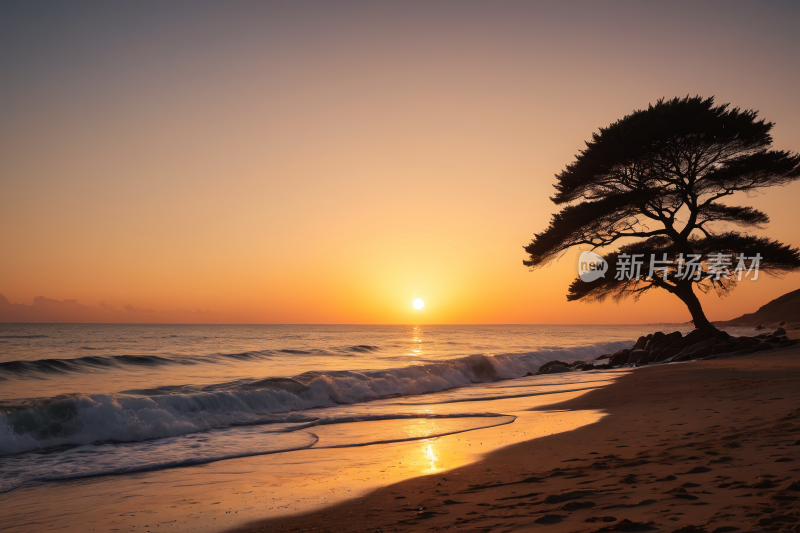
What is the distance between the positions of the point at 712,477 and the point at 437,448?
3.96 m

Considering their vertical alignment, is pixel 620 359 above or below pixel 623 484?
below

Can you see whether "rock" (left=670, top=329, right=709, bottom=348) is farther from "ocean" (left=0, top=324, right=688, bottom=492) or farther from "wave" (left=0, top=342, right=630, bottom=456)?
"wave" (left=0, top=342, right=630, bottom=456)

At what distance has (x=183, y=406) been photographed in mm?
11414

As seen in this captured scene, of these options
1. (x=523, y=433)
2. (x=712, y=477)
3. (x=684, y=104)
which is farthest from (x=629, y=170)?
(x=712, y=477)

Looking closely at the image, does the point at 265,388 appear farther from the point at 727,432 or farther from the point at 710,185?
the point at 710,185

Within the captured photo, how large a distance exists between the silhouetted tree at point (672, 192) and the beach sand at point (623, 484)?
568 inches

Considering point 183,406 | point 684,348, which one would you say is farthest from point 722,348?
point 183,406

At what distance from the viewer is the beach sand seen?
3402 mm

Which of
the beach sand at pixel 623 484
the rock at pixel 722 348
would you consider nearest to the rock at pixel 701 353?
the rock at pixel 722 348

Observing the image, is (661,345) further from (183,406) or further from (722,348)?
(183,406)

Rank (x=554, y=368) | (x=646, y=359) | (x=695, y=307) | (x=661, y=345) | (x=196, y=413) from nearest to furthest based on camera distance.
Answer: (x=196, y=413) → (x=695, y=307) → (x=646, y=359) → (x=554, y=368) → (x=661, y=345)

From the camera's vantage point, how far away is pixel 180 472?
21.9ft

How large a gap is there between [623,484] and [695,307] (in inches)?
805

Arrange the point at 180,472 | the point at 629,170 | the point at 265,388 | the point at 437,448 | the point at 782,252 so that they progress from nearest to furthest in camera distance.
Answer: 1. the point at 180,472
2. the point at 437,448
3. the point at 265,388
4. the point at 782,252
5. the point at 629,170
